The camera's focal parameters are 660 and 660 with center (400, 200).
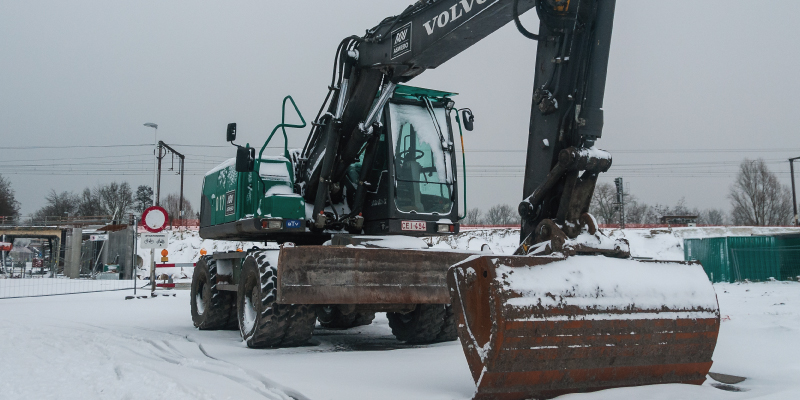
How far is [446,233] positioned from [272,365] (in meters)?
2.70

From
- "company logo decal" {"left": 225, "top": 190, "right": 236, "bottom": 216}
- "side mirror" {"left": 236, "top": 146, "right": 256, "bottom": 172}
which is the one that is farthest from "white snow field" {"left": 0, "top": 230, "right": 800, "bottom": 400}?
"side mirror" {"left": 236, "top": 146, "right": 256, "bottom": 172}

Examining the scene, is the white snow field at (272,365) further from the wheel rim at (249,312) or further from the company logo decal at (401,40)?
the company logo decal at (401,40)

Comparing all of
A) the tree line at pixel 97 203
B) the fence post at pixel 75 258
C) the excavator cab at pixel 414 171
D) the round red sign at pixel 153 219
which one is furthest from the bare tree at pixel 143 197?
the excavator cab at pixel 414 171

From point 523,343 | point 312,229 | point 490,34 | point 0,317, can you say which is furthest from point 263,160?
point 0,317

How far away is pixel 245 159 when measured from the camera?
832 cm

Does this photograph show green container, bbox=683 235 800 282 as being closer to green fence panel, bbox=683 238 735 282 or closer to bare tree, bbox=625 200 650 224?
green fence panel, bbox=683 238 735 282

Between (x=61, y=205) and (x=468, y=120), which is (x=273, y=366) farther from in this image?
(x=61, y=205)

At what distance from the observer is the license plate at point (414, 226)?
761cm

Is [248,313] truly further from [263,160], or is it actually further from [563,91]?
[563,91]

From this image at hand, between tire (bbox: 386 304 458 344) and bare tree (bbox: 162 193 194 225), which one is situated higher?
bare tree (bbox: 162 193 194 225)

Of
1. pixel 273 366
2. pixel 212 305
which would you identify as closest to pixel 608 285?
pixel 273 366

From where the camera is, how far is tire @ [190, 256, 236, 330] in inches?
388

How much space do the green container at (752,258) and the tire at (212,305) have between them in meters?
20.3

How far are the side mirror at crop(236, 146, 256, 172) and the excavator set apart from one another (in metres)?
0.02
